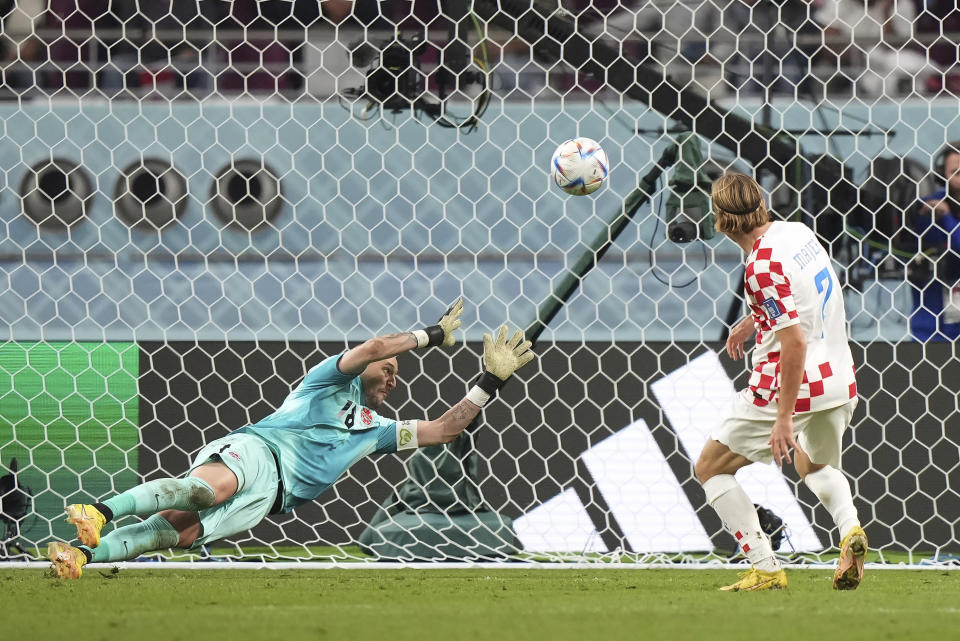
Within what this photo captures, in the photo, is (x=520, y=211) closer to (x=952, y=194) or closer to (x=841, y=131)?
(x=841, y=131)

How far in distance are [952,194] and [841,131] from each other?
604mm

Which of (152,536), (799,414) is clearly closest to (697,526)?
(799,414)

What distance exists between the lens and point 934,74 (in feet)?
22.8

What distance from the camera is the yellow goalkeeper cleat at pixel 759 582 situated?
3729mm

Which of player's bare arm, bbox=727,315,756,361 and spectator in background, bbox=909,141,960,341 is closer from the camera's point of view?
player's bare arm, bbox=727,315,756,361

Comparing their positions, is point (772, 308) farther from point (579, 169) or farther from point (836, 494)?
point (579, 169)

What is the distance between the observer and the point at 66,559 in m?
3.87

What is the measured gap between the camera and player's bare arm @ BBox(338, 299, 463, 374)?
412 cm

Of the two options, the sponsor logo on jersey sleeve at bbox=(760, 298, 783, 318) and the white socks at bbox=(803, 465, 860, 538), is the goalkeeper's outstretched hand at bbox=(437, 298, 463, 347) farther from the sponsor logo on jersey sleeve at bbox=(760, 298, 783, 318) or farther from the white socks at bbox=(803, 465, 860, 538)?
the white socks at bbox=(803, 465, 860, 538)

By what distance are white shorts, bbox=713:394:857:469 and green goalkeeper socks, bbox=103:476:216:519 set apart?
5.55ft

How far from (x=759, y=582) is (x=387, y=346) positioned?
4.72 ft

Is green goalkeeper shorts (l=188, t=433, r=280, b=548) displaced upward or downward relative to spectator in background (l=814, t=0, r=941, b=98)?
downward

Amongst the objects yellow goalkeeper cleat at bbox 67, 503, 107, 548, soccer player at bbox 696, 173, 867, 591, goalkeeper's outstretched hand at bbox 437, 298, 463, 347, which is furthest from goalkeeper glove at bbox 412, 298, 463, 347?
yellow goalkeeper cleat at bbox 67, 503, 107, 548

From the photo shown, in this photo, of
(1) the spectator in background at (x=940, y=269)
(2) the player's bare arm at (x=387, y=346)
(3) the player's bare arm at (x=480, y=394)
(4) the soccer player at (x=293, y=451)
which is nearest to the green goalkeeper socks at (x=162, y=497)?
(4) the soccer player at (x=293, y=451)
